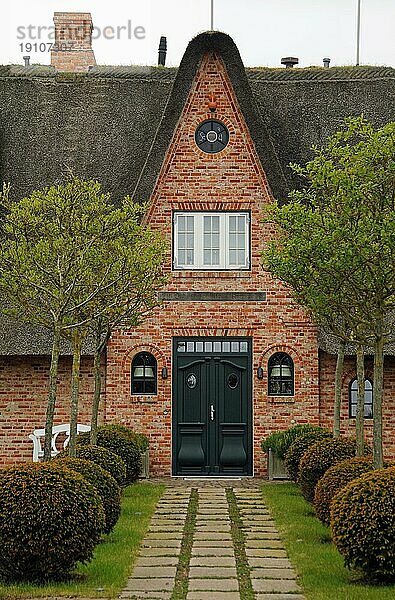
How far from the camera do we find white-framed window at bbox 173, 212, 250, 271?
73.0 feet

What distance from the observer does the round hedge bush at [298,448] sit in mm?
17797

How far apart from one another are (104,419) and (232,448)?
8.59ft

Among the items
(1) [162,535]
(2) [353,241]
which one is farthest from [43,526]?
(2) [353,241]

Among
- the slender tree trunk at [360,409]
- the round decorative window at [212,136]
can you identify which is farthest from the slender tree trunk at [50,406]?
the round decorative window at [212,136]

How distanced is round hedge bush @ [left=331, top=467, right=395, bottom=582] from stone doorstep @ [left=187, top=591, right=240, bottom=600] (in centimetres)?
124

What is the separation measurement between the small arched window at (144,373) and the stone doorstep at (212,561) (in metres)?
9.44

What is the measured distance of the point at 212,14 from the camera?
960 inches

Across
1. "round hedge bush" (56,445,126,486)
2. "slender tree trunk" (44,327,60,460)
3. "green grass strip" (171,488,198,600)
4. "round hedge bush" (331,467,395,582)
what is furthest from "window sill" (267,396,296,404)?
"round hedge bush" (331,467,395,582)

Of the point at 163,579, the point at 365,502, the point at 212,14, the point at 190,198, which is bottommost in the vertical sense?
the point at 163,579

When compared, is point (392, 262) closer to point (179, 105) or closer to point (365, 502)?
point (365, 502)

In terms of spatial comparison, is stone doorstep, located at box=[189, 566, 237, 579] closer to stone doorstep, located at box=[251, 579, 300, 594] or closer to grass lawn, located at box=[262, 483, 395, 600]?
stone doorstep, located at box=[251, 579, 300, 594]

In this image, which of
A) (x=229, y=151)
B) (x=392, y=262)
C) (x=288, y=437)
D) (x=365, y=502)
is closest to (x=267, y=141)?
(x=229, y=151)

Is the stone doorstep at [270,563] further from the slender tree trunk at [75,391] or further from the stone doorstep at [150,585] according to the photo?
the slender tree trunk at [75,391]

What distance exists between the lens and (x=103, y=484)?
13.2 meters
